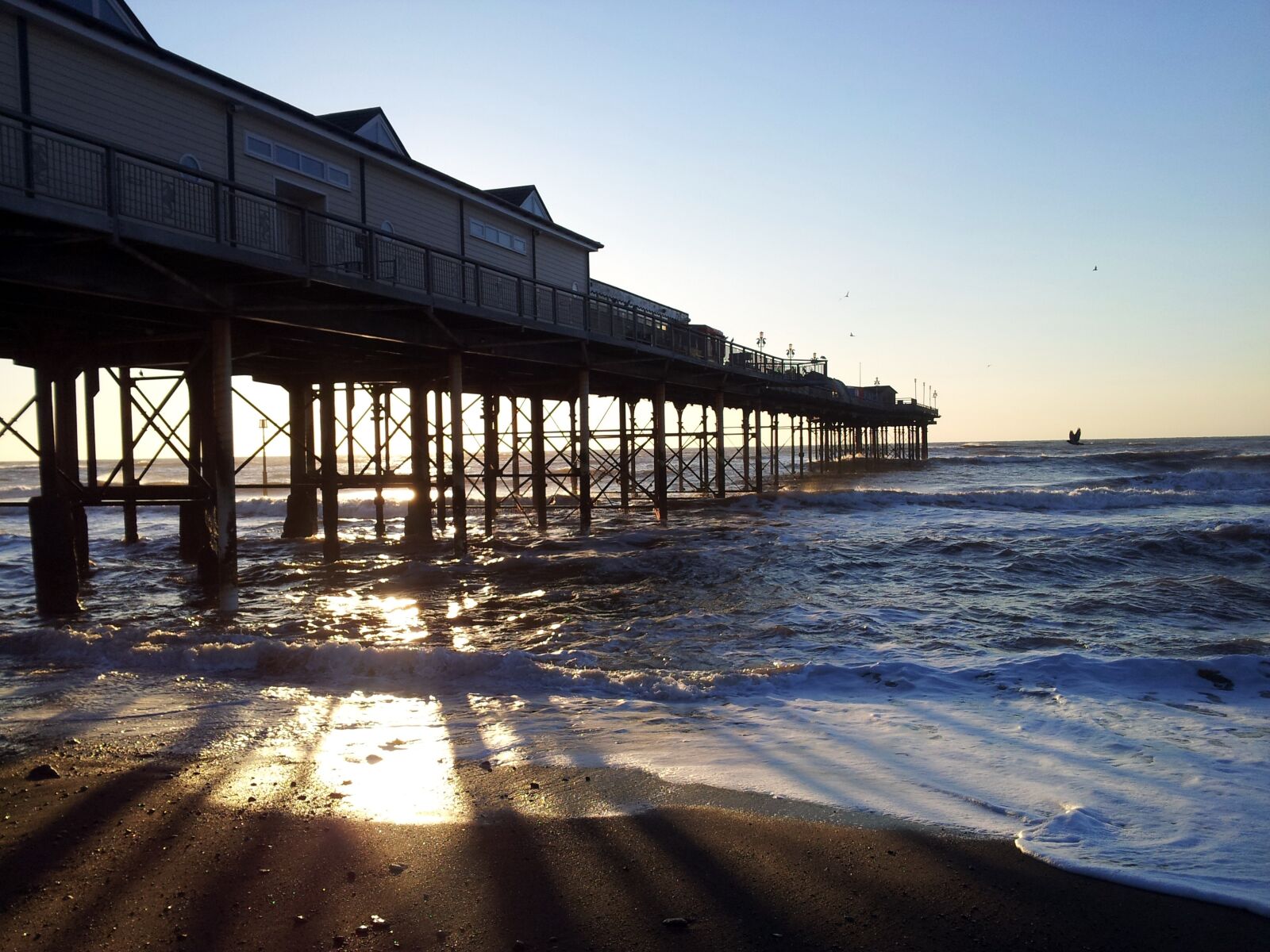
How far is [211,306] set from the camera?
11570 mm

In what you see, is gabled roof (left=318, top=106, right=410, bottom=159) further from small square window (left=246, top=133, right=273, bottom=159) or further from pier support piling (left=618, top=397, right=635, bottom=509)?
pier support piling (left=618, top=397, right=635, bottom=509)

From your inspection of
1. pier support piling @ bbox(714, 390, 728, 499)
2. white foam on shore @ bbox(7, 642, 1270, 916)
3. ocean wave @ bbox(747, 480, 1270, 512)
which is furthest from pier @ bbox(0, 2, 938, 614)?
ocean wave @ bbox(747, 480, 1270, 512)

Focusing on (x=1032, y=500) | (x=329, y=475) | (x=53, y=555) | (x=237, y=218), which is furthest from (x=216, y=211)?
(x=1032, y=500)

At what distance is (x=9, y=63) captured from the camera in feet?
33.8

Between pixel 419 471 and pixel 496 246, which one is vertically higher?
pixel 496 246

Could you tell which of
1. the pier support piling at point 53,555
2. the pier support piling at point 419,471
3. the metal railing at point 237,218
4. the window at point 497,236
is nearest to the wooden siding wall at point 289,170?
the metal railing at point 237,218

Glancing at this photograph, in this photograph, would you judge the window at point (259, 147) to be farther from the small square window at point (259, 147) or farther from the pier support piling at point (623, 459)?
the pier support piling at point (623, 459)

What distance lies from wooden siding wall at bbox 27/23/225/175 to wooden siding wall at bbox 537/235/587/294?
9923 millimetres

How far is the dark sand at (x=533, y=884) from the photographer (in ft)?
11.6

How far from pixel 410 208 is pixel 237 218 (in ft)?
18.6

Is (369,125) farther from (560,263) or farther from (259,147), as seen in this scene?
(560,263)

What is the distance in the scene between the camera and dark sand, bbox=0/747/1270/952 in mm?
3535

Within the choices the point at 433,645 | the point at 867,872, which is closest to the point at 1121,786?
the point at 867,872

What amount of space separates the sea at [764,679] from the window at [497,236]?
6.84 metres
